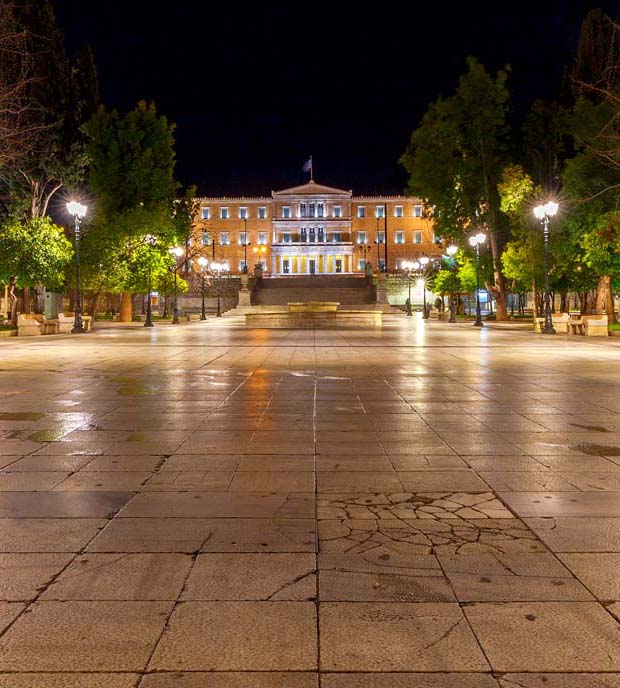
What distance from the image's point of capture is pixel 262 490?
6.35 m

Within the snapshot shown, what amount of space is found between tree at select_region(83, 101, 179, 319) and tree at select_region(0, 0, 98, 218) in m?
1.75

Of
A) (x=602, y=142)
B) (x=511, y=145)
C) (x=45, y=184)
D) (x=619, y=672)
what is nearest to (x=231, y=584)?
(x=619, y=672)

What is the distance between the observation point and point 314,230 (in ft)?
414

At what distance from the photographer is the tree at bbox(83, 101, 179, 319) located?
46.8 meters

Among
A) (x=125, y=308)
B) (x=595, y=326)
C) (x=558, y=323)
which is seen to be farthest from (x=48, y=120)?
(x=595, y=326)

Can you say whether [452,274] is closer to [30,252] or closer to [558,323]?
[558,323]

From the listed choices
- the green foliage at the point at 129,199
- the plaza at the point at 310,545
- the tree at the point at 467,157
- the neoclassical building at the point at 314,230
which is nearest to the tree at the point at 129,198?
the green foliage at the point at 129,199

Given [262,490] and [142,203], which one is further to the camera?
[142,203]

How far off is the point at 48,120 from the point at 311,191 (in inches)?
3287

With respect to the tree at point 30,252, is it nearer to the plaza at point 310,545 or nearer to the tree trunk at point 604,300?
the plaza at point 310,545

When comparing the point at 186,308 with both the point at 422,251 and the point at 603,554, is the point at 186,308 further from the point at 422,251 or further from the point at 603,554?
the point at 603,554

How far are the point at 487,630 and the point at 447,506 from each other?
2235mm

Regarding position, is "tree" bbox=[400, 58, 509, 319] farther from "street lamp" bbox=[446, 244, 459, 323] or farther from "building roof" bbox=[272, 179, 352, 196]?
"building roof" bbox=[272, 179, 352, 196]

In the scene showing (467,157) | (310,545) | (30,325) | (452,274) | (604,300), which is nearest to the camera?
(310,545)
